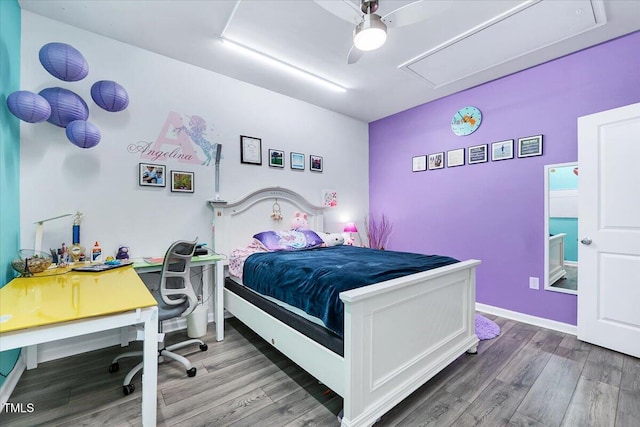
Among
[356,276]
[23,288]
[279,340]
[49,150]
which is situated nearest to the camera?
[23,288]

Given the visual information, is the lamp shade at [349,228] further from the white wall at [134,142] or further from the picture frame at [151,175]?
the picture frame at [151,175]

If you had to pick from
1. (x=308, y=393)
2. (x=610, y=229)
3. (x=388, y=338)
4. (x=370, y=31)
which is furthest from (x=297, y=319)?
(x=610, y=229)

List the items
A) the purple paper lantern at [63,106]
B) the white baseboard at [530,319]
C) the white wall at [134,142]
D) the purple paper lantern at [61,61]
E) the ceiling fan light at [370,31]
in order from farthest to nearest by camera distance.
A: the white baseboard at [530,319] → the white wall at [134,142] → the purple paper lantern at [63,106] → the purple paper lantern at [61,61] → the ceiling fan light at [370,31]

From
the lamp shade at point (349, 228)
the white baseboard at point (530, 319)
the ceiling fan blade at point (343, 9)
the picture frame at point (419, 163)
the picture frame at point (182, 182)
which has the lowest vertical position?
the white baseboard at point (530, 319)

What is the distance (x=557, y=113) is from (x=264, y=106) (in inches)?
131

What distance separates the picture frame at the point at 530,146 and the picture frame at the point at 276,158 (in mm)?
2875

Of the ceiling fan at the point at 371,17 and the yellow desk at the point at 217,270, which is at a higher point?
the ceiling fan at the point at 371,17

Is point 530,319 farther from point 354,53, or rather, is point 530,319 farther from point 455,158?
point 354,53

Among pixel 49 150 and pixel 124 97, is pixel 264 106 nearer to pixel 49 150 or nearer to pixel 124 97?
pixel 124 97

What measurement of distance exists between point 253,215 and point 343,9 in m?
2.34

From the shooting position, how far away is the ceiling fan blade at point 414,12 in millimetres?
1592

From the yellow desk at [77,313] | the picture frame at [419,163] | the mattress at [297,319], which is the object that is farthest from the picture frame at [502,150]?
the yellow desk at [77,313]

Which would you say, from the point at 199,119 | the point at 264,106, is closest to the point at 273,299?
the point at 199,119

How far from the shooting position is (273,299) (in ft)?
7.11
